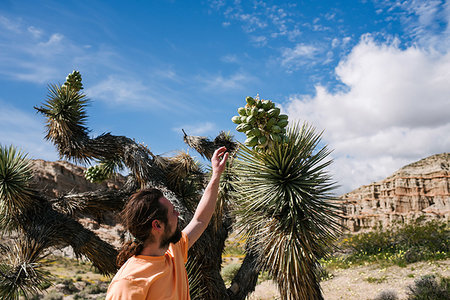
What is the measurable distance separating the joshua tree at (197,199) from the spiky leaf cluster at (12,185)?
0.06ft

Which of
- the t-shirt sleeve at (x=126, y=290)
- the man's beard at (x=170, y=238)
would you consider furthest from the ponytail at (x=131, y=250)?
the t-shirt sleeve at (x=126, y=290)

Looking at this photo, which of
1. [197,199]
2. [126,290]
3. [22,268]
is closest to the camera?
[126,290]

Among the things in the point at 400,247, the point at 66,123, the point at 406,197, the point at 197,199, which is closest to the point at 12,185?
the point at 66,123

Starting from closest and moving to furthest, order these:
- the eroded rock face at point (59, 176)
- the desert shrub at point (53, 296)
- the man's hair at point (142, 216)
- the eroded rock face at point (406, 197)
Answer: the man's hair at point (142, 216) → the desert shrub at point (53, 296) → the eroded rock face at point (59, 176) → the eroded rock face at point (406, 197)

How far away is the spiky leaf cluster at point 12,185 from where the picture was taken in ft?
23.9

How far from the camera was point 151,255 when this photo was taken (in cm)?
191

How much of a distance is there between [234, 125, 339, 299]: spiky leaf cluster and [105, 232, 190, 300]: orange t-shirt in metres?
2.36

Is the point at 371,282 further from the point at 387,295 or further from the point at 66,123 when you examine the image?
the point at 66,123

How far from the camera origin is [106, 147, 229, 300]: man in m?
1.66

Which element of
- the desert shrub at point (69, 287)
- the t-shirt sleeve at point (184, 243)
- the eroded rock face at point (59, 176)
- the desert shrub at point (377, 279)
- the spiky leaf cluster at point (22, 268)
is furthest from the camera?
the eroded rock face at point (59, 176)

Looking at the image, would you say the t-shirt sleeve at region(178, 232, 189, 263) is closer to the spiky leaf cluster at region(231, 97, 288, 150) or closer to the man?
the man

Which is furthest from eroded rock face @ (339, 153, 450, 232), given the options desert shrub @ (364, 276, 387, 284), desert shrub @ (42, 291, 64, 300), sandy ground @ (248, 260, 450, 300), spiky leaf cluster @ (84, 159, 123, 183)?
spiky leaf cluster @ (84, 159, 123, 183)

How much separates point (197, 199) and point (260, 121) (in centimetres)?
495

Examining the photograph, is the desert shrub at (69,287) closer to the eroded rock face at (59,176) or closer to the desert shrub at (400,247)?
the desert shrub at (400,247)
